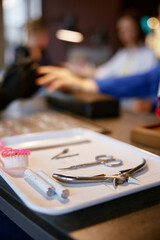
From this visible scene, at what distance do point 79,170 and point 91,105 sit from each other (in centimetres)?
56

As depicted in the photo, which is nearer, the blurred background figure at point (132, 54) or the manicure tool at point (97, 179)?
the manicure tool at point (97, 179)

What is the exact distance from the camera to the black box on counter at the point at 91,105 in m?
1.11

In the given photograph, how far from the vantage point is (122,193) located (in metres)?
0.47

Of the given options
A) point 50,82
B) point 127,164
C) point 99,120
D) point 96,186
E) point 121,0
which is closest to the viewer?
point 96,186

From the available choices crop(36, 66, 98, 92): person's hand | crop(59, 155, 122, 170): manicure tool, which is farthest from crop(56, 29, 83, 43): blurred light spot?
crop(59, 155, 122, 170): manicure tool

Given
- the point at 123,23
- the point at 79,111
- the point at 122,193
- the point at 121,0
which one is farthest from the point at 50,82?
the point at 121,0

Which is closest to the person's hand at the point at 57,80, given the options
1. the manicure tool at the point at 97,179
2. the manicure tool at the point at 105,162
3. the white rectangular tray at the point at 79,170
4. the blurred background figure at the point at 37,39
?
the white rectangular tray at the point at 79,170

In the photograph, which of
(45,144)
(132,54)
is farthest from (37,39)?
(45,144)

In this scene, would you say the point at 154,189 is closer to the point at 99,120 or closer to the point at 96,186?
the point at 96,186

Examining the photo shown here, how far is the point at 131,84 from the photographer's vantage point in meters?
1.53

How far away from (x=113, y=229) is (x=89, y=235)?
4cm

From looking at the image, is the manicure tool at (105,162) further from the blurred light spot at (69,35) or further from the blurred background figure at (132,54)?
the blurred background figure at (132,54)

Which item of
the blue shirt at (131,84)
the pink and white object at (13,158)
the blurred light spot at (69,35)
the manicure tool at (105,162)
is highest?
the blurred light spot at (69,35)

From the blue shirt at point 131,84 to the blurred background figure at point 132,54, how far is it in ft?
3.43
